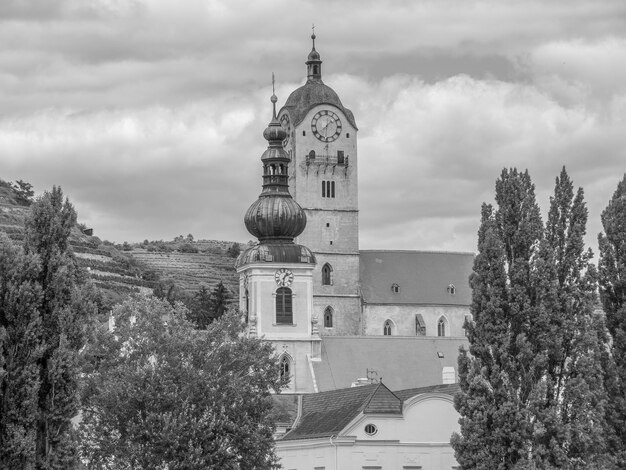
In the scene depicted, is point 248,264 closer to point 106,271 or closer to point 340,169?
point 340,169

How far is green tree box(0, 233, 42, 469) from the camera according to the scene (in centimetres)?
4588

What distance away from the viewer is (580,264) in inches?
2200

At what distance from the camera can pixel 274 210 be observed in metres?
96.0

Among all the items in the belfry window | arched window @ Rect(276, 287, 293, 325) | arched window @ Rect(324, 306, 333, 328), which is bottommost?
arched window @ Rect(276, 287, 293, 325)

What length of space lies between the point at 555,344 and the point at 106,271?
106937 mm

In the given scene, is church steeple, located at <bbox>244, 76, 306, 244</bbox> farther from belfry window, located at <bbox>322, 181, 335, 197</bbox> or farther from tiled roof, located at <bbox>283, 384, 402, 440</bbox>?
belfry window, located at <bbox>322, 181, 335, 197</bbox>

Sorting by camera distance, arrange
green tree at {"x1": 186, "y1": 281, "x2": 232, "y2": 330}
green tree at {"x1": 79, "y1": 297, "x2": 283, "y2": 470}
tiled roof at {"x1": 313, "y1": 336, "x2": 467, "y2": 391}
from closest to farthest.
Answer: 1. green tree at {"x1": 79, "y1": 297, "x2": 283, "y2": 470}
2. tiled roof at {"x1": 313, "y1": 336, "x2": 467, "y2": 391}
3. green tree at {"x1": 186, "y1": 281, "x2": 232, "y2": 330}

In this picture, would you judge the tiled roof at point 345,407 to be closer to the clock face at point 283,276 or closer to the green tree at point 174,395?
the green tree at point 174,395

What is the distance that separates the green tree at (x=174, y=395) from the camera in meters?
57.2

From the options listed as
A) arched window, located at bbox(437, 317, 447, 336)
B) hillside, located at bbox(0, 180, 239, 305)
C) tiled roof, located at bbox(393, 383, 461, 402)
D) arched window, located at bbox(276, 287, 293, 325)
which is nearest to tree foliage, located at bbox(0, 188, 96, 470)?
tiled roof, located at bbox(393, 383, 461, 402)

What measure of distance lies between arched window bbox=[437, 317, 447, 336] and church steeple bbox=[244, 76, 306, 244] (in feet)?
84.3

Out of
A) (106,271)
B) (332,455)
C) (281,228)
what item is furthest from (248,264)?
(106,271)

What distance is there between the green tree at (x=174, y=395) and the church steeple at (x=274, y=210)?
Result: 1300 inches

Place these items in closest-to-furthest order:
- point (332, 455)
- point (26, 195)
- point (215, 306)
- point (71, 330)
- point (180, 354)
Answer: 1. point (71, 330)
2. point (180, 354)
3. point (332, 455)
4. point (215, 306)
5. point (26, 195)
